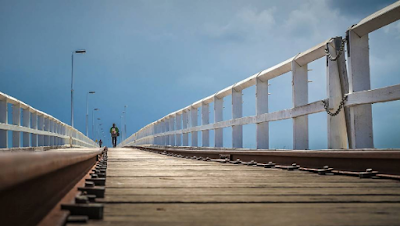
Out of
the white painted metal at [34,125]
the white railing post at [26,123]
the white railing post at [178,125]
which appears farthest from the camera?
the white railing post at [178,125]

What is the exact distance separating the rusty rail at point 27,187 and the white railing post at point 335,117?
5.74 metres

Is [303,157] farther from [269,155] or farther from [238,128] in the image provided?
[238,128]

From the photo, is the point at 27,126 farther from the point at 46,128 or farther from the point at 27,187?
the point at 27,187

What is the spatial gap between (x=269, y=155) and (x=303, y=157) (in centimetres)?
138

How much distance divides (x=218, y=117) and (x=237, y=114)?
7.44 ft

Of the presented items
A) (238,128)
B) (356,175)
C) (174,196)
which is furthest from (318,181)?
(238,128)

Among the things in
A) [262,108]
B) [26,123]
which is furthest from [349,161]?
[26,123]

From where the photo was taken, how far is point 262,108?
10.9 m

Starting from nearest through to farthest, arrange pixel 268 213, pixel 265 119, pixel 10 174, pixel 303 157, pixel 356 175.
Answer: pixel 10 174
pixel 268 213
pixel 356 175
pixel 303 157
pixel 265 119

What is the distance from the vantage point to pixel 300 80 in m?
9.11

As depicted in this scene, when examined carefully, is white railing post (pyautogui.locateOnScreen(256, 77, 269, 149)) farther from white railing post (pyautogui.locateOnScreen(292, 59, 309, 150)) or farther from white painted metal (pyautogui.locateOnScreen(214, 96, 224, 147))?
white painted metal (pyautogui.locateOnScreen(214, 96, 224, 147))

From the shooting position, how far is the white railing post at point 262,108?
1055cm

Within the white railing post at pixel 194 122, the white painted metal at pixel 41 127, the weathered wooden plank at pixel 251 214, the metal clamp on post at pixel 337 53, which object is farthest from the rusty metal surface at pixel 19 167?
the white painted metal at pixel 41 127

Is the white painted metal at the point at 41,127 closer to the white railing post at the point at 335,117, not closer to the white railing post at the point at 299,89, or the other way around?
the white railing post at the point at 299,89
